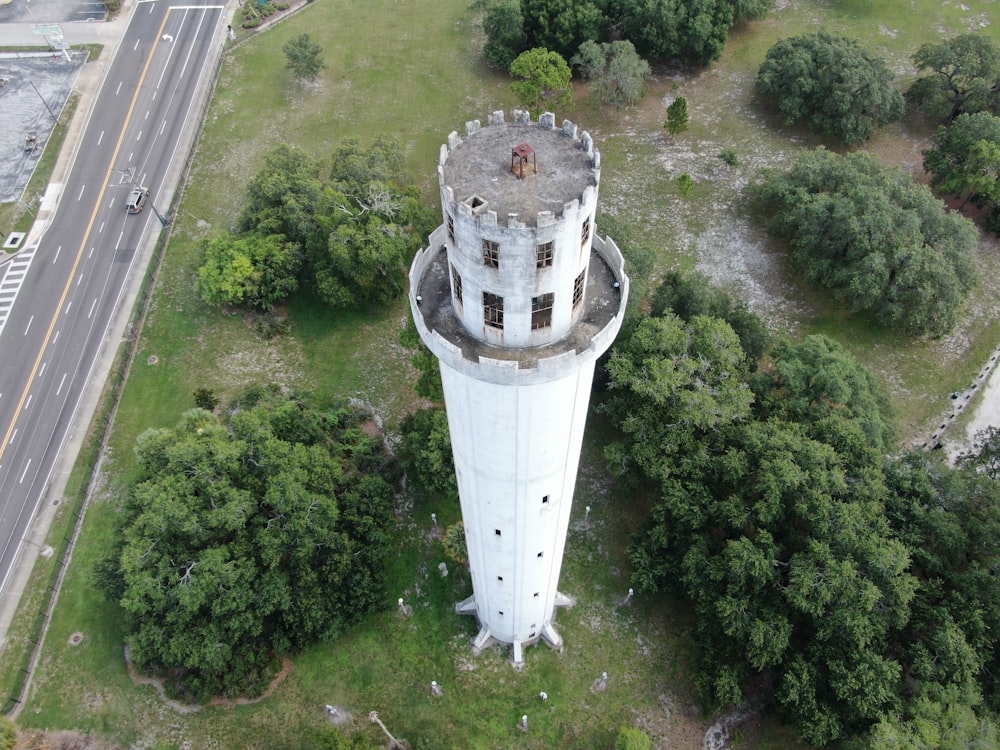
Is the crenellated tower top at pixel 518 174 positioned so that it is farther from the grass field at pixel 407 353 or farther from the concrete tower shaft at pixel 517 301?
the grass field at pixel 407 353

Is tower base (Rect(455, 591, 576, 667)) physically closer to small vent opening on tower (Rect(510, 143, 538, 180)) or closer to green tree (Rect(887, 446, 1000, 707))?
green tree (Rect(887, 446, 1000, 707))

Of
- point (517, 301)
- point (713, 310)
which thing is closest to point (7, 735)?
point (517, 301)

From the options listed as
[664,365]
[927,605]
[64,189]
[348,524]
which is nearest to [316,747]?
[348,524]

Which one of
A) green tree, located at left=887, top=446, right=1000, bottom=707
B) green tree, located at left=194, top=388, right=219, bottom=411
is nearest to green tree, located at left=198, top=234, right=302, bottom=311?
green tree, located at left=194, top=388, right=219, bottom=411

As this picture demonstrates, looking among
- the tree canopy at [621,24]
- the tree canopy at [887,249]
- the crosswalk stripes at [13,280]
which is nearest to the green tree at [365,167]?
the tree canopy at [621,24]

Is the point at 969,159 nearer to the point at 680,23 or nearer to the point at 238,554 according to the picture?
the point at 680,23

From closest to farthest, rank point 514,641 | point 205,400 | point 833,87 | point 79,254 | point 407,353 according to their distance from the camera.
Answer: point 514,641 → point 205,400 → point 407,353 → point 79,254 → point 833,87
